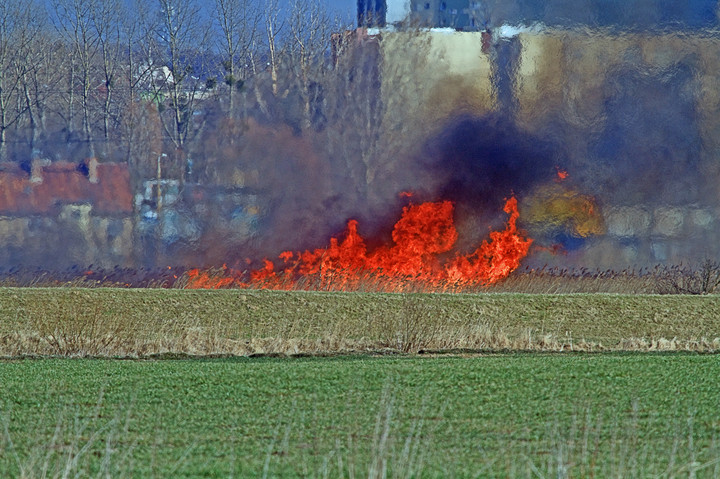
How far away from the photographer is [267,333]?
65.3 feet

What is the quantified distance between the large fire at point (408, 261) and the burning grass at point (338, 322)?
6.18 feet

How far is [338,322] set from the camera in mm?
20391

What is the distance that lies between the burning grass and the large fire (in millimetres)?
1885

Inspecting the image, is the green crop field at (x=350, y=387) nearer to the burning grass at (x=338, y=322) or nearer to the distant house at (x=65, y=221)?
the burning grass at (x=338, y=322)

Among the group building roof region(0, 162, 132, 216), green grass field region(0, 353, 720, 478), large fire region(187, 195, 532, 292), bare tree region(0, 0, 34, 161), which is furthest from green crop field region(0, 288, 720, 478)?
bare tree region(0, 0, 34, 161)

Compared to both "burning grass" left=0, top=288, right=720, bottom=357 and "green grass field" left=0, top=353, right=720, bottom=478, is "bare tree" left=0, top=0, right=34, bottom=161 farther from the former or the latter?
"green grass field" left=0, top=353, right=720, bottom=478

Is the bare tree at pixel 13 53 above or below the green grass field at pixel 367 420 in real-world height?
above

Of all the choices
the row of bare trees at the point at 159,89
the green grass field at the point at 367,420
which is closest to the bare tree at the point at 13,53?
the row of bare trees at the point at 159,89

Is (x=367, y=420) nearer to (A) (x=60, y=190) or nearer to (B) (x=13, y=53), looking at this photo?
(A) (x=60, y=190)

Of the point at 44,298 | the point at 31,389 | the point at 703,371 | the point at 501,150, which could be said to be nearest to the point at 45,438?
the point at 31,389

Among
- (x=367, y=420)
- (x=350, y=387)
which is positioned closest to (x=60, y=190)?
(x=350, y=387)

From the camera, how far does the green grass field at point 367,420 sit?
26.9ft

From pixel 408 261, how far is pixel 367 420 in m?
14.0

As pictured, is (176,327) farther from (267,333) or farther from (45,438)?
(45,438)
